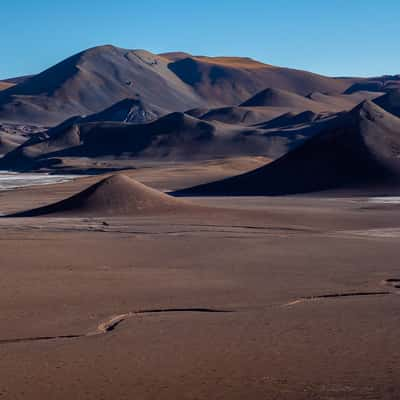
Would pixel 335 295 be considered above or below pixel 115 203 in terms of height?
below

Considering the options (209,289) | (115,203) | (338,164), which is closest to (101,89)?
(338,164)

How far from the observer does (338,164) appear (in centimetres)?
5472

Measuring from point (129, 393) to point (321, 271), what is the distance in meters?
9.41

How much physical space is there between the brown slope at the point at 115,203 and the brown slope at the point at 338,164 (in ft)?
51.7

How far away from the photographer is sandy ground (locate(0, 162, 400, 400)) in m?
9.77

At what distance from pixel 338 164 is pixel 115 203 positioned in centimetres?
2337

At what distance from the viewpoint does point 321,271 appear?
18.2 m

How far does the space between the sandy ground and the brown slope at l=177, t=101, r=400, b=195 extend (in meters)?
26.2

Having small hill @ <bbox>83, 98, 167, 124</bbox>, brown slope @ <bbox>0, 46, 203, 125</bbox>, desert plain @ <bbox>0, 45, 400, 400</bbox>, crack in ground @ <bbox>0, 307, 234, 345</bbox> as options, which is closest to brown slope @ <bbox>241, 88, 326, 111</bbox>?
small hill @ <bbox>83, 98, 167, 124</bbox>

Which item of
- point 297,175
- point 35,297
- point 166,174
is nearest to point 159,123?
point 166,174

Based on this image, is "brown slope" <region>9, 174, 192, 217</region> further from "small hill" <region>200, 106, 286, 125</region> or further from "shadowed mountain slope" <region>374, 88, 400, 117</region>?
"small hill" <region>200, 106, 286, 125</region>

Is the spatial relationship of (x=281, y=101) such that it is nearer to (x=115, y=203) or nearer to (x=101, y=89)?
(x=101, y=89)

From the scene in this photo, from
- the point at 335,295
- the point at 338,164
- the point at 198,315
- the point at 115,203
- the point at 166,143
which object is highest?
the point at 166,143

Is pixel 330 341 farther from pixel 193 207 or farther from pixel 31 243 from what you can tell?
pixel 193 207
